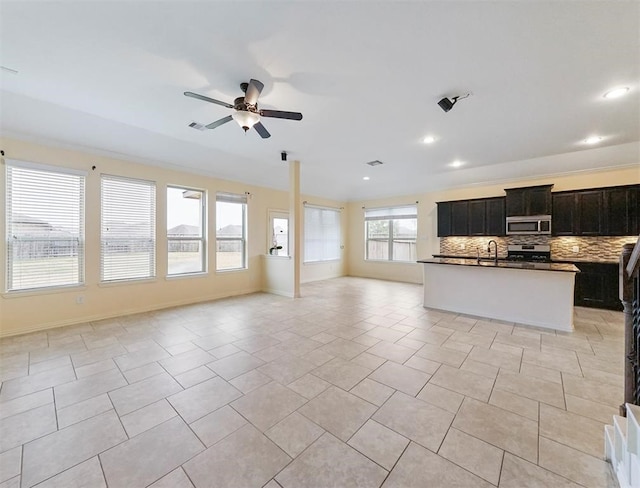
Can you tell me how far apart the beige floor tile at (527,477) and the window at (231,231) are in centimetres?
549

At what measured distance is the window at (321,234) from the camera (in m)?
7.88

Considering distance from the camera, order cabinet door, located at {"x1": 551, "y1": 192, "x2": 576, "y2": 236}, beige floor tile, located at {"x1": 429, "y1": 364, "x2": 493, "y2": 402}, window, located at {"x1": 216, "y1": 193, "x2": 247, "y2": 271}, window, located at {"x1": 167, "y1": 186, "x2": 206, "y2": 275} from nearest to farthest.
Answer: beige floor tile, located at {"x1": 429, "y1": 364, "x2": 493, "y2": 402}, window, located at {"x1": 167, "y1": 186, "x2": 206, "y2": 275}, cabinet door, located at {"x1": 551, "y1": 192, "x2": 576, "y2": 236}, window, located at {"x1": 216, "y1": 193, "x2": 247, "y2": 271}

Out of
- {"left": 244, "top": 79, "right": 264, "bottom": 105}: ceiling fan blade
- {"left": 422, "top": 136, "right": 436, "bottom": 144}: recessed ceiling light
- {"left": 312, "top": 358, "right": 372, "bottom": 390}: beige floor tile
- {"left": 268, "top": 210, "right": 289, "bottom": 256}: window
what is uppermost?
{"left": 422, "top": 136, "right": 436, "bottom": 144}: recessed ceiling light

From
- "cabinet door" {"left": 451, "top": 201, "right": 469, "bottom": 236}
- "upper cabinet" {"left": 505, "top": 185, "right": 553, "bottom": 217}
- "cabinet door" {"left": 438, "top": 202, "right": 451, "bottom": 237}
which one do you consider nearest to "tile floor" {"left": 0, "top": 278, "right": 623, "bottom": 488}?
"upper cabinet" {"left": 505, "top": 185, "right": 553, "bottom": 217}

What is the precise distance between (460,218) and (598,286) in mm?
2768

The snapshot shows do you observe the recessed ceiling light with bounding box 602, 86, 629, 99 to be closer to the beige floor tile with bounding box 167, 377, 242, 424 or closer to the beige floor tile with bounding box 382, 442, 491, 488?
the beige floor tile with bounding box 382, 442, 491, 488

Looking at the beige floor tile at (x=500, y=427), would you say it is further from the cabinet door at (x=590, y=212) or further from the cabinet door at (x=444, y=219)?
the cabinet door at (x=444, y=219)

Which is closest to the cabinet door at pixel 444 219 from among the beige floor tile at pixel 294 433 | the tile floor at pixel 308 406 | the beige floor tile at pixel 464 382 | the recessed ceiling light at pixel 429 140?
the recessed ceiling light at pixel 429 140

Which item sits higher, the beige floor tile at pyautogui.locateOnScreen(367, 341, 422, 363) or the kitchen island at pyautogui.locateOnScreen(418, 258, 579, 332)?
the kitchen island at pyautogui.locateOnScreen(418, 258, 579, 332)

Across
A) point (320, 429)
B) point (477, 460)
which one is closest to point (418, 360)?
point (477, 460)

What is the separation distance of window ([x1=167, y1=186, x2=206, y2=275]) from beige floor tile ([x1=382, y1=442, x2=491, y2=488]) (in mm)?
4991

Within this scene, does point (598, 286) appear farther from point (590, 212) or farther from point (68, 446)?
point (68, 446)

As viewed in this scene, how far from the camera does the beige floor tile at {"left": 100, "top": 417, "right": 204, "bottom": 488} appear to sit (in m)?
1.41

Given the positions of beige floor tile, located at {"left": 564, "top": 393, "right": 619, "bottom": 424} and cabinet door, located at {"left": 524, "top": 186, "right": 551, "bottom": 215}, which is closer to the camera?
beige floor tile, located at {"left": 564, "top": 393, "right": 619, "bottom": 424}
